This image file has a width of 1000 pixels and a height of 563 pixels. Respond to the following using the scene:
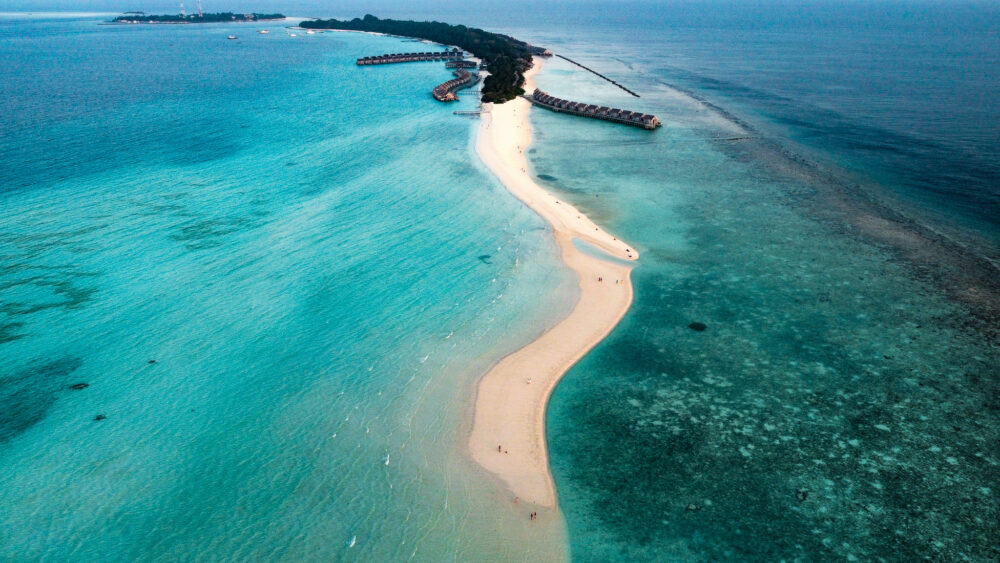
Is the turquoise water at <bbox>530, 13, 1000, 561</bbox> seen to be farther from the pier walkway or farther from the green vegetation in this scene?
the pier walkway

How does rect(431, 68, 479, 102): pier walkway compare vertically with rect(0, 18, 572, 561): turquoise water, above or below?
above

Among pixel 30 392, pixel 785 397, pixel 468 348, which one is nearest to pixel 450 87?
pixel 468 348

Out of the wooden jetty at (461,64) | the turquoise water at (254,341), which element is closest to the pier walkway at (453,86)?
the wooden jetty at (461,64)

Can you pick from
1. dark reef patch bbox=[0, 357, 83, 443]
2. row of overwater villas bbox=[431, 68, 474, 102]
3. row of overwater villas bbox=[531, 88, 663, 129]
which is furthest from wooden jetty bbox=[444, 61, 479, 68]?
dark reef patch bbox=[0, 357, 83, 443]

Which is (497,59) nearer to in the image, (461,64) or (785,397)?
(461,64)

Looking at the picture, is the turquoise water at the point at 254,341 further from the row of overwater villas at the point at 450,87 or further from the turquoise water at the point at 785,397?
the row of overwater villas at the point at 450,87
